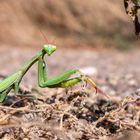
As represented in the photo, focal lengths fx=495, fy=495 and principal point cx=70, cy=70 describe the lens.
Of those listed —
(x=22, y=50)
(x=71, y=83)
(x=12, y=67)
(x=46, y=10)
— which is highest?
(x=46, y=10)

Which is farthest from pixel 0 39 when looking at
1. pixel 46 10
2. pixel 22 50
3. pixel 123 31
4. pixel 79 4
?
pixel 123 31

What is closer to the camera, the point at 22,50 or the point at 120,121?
the point at 120,121

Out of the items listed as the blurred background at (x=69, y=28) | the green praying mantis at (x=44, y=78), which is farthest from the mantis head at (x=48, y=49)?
the blurred background at (x=69, y=28)

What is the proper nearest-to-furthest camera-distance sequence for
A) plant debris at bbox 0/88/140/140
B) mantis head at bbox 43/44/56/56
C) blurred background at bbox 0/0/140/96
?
plant debris at bbox 0/88/140/140, mantis head at bbox 43/44/56/56, blurred background at bbox 0/0/140/96

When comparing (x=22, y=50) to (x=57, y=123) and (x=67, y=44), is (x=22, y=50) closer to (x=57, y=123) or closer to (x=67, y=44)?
(x=67, y=44)

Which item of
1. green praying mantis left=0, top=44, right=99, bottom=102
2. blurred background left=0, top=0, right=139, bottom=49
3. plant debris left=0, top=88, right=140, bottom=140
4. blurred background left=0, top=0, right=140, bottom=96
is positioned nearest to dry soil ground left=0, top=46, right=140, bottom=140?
plant debris left=0, top=88, right=140, bottom=140

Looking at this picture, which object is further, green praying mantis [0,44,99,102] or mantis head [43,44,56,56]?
mantis head [43,44,56,56]

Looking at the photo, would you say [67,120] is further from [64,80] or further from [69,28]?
[69,28]

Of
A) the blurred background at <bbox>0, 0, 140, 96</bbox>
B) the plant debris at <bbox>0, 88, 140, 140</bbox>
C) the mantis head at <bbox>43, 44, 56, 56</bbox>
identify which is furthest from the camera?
the blurred background at <bbox>0, 0, 140, 96</bbox>

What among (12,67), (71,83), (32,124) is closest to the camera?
(32,124)

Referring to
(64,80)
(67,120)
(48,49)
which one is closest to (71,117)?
(67,120)

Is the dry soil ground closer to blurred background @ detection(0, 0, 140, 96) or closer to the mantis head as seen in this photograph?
the mantis head
